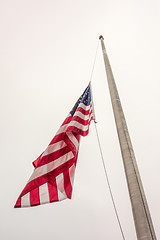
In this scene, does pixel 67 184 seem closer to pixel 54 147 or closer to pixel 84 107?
pixel 54 147

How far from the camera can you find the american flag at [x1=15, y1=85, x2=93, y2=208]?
7.18m

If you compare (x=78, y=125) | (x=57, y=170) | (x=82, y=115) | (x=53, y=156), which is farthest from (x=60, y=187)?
(x=82, y=115)

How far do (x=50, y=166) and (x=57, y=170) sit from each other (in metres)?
0.27

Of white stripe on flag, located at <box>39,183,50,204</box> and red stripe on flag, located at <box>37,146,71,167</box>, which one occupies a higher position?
red stripe on flag, located at <box>37,146,71,167</box>

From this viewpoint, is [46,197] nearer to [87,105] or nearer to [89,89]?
[87,105]

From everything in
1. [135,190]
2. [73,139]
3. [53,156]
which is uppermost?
[73,139]

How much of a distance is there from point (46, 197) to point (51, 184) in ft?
1.48

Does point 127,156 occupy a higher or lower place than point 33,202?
higher

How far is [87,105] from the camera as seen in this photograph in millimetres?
9398

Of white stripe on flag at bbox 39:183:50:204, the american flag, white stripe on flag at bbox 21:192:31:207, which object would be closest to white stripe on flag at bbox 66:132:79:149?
the american flag

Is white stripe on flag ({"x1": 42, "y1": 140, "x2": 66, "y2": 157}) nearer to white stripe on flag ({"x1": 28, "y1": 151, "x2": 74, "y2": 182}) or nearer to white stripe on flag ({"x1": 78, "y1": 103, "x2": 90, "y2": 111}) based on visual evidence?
white stripe on flag ({"x1": 28, "y1": 151, "x2": 74, "y2": 182})

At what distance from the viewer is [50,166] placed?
7.58m

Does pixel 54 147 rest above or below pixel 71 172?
above

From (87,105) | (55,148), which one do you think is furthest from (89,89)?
(55,148)
